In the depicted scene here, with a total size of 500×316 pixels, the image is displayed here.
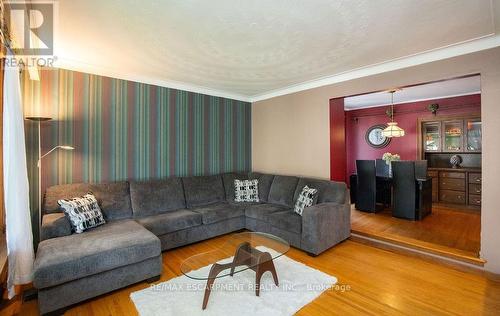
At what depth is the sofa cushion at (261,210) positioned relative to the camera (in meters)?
3.63

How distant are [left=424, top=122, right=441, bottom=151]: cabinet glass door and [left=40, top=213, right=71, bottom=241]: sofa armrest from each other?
275 inches

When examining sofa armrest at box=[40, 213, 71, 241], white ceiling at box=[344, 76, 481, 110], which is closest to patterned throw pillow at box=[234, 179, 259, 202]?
sofa armrest at box=[40, 213, 71, 241]

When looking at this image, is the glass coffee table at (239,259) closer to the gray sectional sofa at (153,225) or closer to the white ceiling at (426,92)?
the gray sectional sofa at (153,225)

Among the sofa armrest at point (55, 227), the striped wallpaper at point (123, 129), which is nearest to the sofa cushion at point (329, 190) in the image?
the striped wallpaper at point (123, 129)

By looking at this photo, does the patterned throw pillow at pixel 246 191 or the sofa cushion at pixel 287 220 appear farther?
the patterned throw pillow at pixel 246 191

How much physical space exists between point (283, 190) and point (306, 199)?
0.68 meters

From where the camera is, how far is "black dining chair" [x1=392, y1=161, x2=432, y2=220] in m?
4.30

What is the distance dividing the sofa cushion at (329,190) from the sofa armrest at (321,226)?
13cm

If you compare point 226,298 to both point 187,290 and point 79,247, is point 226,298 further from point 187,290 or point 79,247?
point 79,247

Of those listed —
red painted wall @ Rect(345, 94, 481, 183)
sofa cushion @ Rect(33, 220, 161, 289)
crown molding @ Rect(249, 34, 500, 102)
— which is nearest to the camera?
sofa cushion @ Rect(33, 220, 161, 289)

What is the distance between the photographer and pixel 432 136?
578 cm

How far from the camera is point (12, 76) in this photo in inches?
84.4

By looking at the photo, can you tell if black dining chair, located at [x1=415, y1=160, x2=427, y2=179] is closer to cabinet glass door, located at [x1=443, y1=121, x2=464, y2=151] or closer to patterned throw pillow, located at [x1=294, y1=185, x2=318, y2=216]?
cabinet glass door, located at [x1=443, y1=121, x2=464, y2=151]

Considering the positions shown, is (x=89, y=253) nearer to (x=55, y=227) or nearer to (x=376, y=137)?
(x=55, y=227)
